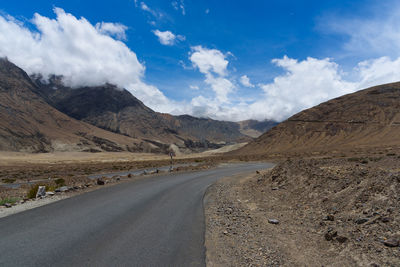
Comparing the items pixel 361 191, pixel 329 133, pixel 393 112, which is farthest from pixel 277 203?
pixel 393 112

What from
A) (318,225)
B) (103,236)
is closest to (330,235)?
(318,225)

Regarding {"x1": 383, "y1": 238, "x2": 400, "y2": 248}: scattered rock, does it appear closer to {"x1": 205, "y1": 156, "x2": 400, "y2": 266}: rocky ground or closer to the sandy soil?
{"x1": 205, "y1": 156, "x2": 400, "y2": 266}: rocky ground

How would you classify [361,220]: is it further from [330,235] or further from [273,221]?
[273,221]

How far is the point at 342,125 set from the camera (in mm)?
96812

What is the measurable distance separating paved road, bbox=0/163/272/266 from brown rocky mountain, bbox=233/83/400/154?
8152cm

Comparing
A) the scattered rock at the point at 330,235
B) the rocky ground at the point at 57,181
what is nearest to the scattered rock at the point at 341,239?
the scattered rock at the point at 330,235

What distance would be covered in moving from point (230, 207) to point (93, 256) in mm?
6700

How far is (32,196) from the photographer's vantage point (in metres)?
13.1

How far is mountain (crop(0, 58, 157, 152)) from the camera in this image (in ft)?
398

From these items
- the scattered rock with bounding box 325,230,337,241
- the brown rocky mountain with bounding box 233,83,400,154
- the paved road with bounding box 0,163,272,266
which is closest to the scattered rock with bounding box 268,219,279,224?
the scattered rock with bounding box 325,230,337,241

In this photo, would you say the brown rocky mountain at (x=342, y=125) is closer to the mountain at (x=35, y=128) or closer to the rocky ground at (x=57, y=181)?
Result: the rocky ground at (x=57, y=181)

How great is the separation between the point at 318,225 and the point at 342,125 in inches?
4167

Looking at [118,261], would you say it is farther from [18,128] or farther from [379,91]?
[18,128]

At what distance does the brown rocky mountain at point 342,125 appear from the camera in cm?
8419
